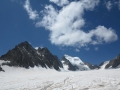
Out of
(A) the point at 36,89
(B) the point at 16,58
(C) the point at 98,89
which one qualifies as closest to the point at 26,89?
(A) the point at 36,89

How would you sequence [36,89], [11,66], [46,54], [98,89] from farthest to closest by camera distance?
[46,54], [11,66], [36,89], [98,89]

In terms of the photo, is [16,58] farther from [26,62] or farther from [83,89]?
[83,89]

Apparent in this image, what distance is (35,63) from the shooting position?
112 metres

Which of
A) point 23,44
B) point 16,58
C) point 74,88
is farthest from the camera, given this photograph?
point 23,44

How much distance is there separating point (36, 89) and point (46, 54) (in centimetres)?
13204

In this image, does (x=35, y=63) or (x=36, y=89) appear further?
(x=35, y=63)

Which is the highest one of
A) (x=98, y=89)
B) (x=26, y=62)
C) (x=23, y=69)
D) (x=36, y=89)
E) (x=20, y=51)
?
(x=20, y=51)

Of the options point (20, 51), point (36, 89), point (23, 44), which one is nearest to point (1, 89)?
point (36, 89)

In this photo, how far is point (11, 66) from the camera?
293 ft

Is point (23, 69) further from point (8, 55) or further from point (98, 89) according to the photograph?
point (98, 89)

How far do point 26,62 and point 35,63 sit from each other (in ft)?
32.3

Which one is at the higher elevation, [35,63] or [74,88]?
[35,63]

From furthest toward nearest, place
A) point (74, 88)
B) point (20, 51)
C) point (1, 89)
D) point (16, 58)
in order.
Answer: point (20, 51) < point (16, 58) < point (1, 89) < point (74, 88)

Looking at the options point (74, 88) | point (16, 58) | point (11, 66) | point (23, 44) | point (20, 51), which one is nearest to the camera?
point (74, 88)
